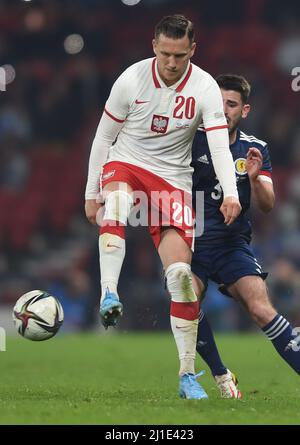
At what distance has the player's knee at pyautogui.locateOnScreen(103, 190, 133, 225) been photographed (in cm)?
609

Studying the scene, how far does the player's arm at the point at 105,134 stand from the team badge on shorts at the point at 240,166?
79cm

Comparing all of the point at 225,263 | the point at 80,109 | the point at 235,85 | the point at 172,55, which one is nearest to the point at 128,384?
the point at 225,263

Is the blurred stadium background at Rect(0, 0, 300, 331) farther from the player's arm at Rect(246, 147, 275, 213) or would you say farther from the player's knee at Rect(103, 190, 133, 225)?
the player's knee at Rect(103, 190, 133, 225)

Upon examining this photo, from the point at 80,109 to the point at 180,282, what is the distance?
1230 cm

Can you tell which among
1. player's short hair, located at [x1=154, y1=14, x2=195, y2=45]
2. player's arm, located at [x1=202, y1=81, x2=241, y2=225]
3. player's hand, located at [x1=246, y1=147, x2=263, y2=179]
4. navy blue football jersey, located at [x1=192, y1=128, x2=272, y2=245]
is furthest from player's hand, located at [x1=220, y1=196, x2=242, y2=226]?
player's short hair, located at [x1=154, y1=14, x2=195, y2=45]

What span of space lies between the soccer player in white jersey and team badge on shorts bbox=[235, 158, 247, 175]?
0.38 metres

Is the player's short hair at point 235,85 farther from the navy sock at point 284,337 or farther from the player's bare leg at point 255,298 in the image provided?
the navy sock at point 284,337

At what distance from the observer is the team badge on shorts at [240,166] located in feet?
21.8

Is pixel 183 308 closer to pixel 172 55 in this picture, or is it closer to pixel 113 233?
pixel 113 233

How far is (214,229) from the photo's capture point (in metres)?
6.73

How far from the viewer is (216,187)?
6738mm

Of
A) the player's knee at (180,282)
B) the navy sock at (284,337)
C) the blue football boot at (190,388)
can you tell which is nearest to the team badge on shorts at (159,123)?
the player's knee at (180,282)

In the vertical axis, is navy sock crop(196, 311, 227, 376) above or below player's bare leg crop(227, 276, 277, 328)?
below
